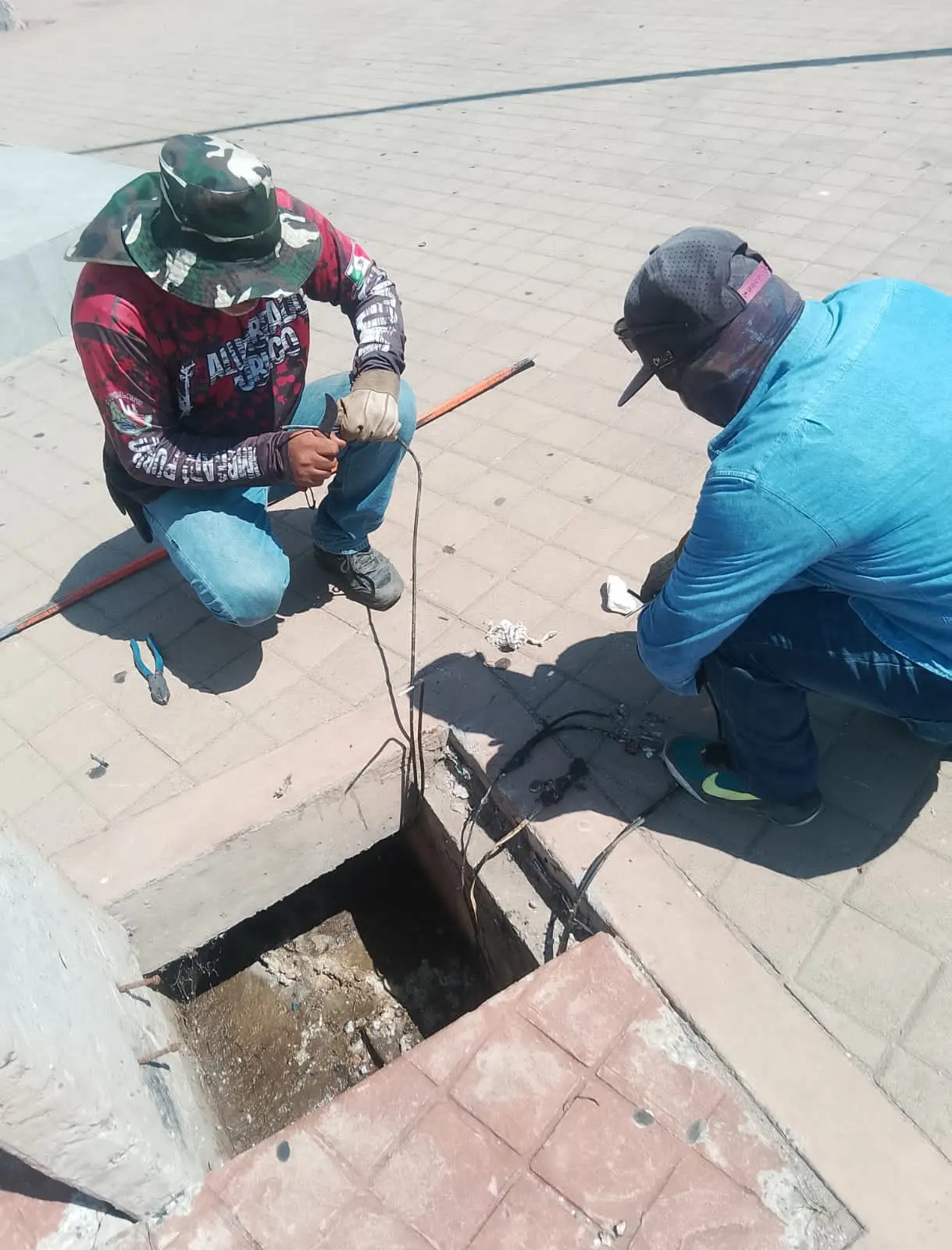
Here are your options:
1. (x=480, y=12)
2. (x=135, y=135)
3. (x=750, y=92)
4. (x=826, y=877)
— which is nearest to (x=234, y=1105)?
(x=826, y=877)

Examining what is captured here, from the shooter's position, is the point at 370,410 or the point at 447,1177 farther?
the point at 370,410

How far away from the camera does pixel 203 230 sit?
7.75 ft

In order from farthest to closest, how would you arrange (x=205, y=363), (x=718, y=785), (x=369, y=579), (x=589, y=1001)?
(x=369, y=579) → (x=205, y=363) → (x=718, y=785) → (x=589, y=1001)

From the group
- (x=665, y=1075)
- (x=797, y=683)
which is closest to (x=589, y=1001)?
(x=665, y=1075)

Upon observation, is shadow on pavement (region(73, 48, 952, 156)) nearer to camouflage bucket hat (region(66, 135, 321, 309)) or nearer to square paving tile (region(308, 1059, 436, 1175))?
camouflage bucket hat (region(66, 135, 321, 309))

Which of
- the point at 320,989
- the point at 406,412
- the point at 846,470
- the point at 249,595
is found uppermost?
the point at 846,470

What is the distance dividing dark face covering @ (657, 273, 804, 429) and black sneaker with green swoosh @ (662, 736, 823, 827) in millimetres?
988

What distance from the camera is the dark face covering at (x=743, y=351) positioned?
181 cm

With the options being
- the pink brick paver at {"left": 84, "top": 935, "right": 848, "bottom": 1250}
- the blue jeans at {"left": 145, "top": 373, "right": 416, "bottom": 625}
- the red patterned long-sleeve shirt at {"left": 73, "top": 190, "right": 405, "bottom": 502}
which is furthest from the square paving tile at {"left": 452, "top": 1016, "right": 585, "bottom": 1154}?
the red patterned long-sleeve shirt at {"left": 73, "top": 190, "right": 405, "bottom": 502}

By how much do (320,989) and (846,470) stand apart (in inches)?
94.3

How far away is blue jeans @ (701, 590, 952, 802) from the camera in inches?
81.5

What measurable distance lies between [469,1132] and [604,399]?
309 cm

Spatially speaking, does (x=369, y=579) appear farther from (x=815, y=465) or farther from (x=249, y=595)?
(x=815, y=465)

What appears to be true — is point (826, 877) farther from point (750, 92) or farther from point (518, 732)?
point (750, 92)
